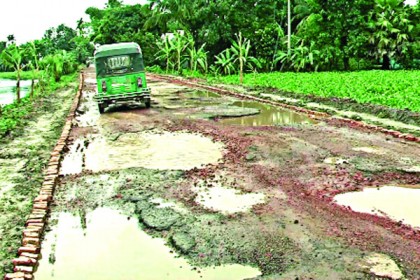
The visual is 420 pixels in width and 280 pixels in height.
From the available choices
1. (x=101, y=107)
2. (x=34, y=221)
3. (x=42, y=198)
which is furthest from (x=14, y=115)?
(x=34, y=221)

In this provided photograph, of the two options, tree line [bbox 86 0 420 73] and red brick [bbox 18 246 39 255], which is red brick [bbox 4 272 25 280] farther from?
tree line [bbox 86 0 420 73]

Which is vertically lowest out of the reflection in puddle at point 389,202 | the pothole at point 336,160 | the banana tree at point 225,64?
A: the reflection in puddle at point 389,202

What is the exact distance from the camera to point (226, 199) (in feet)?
21.7

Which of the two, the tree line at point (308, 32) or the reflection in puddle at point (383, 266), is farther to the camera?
the tree line at point (308, 32)

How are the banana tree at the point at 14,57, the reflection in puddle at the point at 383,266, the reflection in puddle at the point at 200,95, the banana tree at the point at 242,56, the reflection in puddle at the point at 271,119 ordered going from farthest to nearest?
the banana tree at the point at 242,56 → the banana tree at the point at 14,57 → the reflection in puddle at the point at 200,95 → the reflection in puddle at the point at 271,119 → the reflection in puddle at the point at 383,266

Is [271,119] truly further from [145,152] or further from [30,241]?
[30,241]

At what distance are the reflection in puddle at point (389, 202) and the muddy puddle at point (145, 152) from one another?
9.19 feet

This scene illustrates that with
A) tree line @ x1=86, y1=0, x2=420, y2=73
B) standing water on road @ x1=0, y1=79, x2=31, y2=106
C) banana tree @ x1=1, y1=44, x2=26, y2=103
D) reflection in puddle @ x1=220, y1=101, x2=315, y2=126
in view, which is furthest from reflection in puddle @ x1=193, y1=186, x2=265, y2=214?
tree line @ x1=86, y1=0, x2=420, y2=73

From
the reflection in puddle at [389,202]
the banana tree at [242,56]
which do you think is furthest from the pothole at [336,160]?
the banana tree at [242,56]

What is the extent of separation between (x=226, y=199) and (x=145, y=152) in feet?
11.2

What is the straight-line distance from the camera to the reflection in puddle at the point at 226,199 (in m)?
6.27

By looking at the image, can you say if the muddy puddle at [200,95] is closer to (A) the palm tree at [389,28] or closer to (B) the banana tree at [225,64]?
(B) the banana tree at [225,64]

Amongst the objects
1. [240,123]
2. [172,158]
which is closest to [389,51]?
[240,123]

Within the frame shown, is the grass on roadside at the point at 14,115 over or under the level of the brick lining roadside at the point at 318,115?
under
